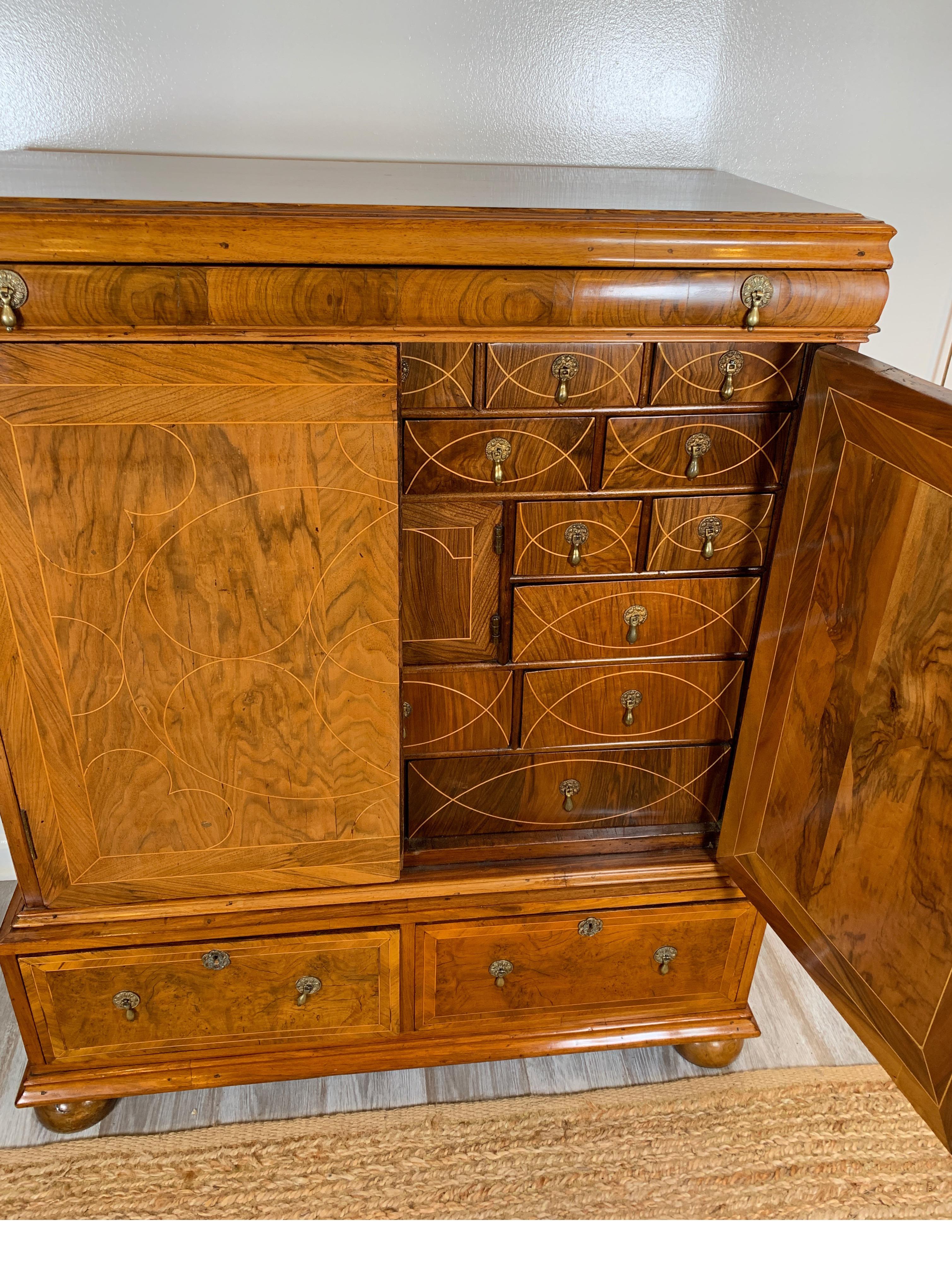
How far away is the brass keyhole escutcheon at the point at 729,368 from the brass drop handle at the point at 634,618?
0.31 m

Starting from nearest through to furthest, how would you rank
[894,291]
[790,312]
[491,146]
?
1. [790,312]
2. [491,146]
3. [894,291]

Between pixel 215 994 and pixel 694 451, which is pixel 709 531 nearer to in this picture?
pixel 694 451

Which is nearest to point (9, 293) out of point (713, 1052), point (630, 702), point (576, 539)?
point (576, 539)

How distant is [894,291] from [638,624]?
2.81ft

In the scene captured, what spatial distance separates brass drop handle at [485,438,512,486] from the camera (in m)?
1.25

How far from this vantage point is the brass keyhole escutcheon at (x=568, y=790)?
1501 millimetres

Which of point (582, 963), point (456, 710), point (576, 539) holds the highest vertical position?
point (576, 539)

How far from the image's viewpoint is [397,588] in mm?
1255

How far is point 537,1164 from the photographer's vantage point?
1.52 metres

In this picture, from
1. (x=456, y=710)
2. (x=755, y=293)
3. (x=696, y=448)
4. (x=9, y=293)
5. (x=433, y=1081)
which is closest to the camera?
(x=9, y=293)

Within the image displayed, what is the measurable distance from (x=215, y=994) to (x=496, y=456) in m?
0.90

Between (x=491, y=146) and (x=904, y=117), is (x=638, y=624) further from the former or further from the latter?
(x=904, y=117)

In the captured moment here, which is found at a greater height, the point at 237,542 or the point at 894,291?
the point at 894,291

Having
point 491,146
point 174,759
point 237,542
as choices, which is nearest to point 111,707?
point 174,759
